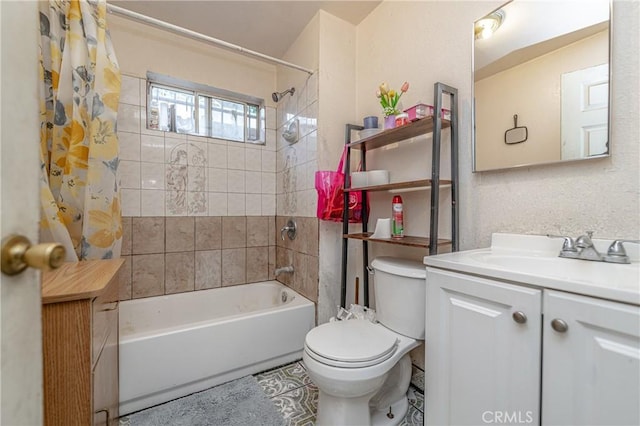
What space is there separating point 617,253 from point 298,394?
4.99 ft

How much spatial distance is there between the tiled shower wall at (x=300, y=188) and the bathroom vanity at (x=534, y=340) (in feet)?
3.57

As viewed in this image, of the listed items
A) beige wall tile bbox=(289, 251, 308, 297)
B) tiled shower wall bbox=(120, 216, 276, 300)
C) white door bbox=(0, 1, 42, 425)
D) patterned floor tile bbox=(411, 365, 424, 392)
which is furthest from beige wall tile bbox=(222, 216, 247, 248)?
white door bbox=(0, 1, 42, 425)

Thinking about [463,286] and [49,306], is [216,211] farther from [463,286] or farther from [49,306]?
[463,286]

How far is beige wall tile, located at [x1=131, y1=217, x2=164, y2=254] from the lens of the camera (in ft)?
6.69

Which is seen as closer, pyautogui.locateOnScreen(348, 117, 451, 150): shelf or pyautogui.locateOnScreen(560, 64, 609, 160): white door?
pyautogui.locateOnScreen(560, 64, 609, 160): white door

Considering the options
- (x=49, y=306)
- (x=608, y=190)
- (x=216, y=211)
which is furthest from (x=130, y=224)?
(x=608, y=190)

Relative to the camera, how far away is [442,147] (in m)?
A: 1.45

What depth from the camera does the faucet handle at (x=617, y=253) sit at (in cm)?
85

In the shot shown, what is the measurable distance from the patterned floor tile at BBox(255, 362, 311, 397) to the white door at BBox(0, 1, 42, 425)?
4.58ft

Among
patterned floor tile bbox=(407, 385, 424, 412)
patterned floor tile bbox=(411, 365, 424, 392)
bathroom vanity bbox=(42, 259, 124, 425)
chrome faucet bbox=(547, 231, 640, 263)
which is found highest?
chrome faucet bbox=(547, 231, 640, 263)

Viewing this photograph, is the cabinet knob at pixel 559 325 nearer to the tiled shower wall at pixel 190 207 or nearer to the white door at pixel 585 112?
the white door at pixel 585 112

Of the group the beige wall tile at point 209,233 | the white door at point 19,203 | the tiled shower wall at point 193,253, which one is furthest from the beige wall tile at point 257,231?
the white door at point 19,203
